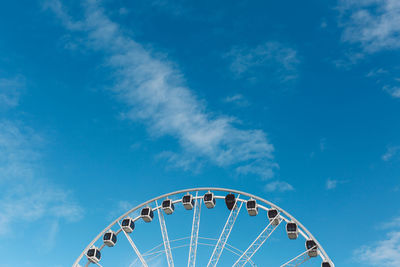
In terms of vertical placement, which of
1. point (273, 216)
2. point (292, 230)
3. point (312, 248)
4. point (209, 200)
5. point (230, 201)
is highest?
point (209, 200)

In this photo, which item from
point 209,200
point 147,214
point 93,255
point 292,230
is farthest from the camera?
point 147,214

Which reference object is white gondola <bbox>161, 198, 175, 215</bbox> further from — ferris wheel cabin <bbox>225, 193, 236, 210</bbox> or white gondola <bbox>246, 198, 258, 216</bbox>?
white gondola <bbox>246, 198, 258, 216</bbox>

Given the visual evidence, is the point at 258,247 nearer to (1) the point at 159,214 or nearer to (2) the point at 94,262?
(1) the point at 159,214

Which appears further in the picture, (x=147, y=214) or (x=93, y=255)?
(x=147, y=214)

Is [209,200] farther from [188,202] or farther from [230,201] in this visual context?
[188,202]

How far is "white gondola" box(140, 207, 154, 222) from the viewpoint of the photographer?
133 ft

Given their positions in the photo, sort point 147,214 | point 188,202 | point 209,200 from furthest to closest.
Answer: point 147,214
point 188,202
point 209,200

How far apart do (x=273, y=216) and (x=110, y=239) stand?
50.4ft

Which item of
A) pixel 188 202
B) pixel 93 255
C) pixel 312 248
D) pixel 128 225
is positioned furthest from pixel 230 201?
pixel 93 255

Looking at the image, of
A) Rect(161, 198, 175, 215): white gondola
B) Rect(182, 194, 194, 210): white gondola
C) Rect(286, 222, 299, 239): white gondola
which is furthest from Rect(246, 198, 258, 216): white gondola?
Rect(161, 198, 175, 215): white gondola

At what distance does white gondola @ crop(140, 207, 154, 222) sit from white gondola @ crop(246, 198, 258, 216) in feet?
31.0

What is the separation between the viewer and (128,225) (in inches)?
1574

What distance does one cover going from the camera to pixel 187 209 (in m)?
40.6

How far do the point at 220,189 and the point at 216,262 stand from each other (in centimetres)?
687
